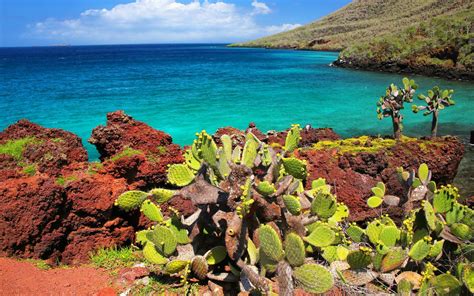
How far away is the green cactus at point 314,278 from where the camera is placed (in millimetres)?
3607

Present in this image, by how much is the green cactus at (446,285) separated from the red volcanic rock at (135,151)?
406 cm

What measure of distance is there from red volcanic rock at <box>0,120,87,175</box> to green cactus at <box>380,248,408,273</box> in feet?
14.9

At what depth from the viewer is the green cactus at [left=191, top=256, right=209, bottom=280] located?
4.23 m

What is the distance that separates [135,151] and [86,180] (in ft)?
3.21

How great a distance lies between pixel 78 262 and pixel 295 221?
10.1 feet

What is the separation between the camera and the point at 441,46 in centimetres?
3938

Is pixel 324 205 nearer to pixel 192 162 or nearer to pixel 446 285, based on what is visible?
pixel 446 285

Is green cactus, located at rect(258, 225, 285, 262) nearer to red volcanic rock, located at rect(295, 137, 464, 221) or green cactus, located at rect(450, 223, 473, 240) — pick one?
green cactus, located at rect(450, 223, 473, 240)

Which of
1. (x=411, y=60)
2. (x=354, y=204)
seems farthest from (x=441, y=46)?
(x=354, y=204)

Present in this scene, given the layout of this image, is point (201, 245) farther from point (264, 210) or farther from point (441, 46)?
point (441, 46)

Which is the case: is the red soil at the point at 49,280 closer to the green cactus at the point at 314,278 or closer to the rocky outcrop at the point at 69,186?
the rocky outcrop at the point at 69,186

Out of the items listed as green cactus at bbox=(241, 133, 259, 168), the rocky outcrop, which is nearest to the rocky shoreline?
the rocky outcrop

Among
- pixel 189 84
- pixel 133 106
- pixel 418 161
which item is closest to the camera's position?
pixel 418 161

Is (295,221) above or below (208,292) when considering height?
above
